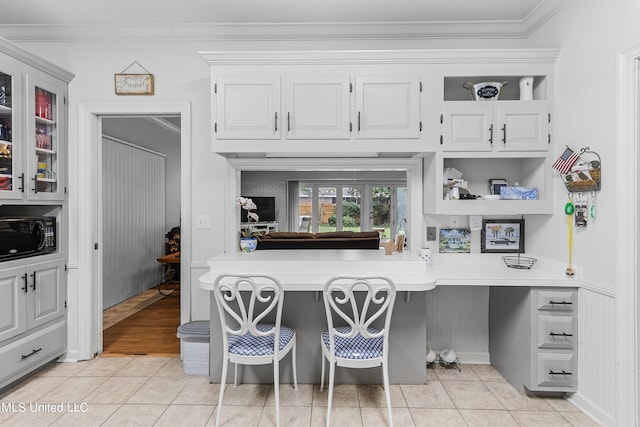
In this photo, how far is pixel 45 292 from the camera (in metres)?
2.79

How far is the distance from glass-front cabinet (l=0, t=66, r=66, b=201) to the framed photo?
410 millimetres

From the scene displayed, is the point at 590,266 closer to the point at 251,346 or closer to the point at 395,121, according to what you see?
the point at 395,121

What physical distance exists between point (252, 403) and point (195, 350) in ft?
2.10

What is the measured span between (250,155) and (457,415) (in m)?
2.28

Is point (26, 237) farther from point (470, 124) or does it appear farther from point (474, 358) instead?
point (474, 358)

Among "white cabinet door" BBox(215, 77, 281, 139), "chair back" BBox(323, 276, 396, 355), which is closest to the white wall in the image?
"chair back" BBox(323, 276, 396, 355)

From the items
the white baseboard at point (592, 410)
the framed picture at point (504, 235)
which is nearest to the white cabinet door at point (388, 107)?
the framed picture at point (504, 235)

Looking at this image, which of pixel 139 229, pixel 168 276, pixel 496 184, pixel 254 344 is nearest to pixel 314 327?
pixel 254 344

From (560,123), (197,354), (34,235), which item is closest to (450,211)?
(560,123)

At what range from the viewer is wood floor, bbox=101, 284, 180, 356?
3.24 m

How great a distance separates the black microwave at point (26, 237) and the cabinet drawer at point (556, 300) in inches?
136

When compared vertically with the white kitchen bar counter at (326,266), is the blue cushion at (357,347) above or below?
below

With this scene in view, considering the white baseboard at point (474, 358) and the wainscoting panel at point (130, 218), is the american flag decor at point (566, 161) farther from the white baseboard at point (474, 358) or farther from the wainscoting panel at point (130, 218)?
the wainscoting panel at point (130, 218)

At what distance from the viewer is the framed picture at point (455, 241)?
119 inches
